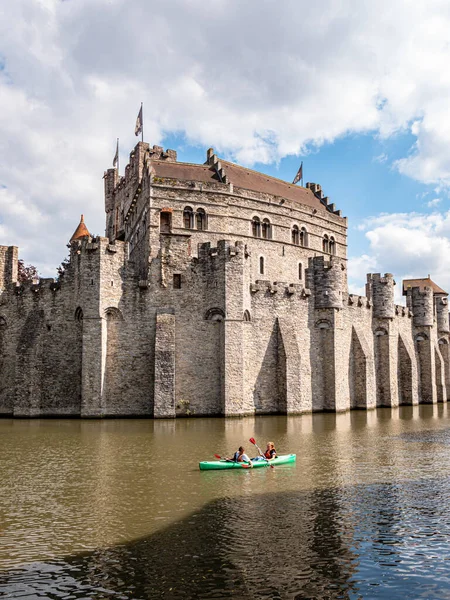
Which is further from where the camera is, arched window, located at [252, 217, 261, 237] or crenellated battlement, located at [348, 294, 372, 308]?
arched window, located at [252, 217, 261, 237]

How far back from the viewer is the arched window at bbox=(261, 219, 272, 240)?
44719 mm

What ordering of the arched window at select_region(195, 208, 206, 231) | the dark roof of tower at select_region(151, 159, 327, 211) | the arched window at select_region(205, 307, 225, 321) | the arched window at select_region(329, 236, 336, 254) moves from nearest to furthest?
the arched window at select_region(205, 307, 225, 321), the arched window at select_region(195, 208, 206, 231), the dark roof of tower at select_region(151, 159, 327, 211), the arched window at select_region(329, 236, 336, 254)

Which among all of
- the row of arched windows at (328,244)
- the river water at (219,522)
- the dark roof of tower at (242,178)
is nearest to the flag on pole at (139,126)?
the dark roof of tower at (242,178)

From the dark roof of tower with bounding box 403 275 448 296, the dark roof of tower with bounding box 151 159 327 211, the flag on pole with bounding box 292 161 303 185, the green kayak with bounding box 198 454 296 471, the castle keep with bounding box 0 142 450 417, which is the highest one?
the flag on pole with bounding box 292 161 303 185

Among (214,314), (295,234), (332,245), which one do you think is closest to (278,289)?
(214,314)

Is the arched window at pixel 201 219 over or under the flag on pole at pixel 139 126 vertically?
under

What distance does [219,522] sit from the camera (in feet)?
33.4

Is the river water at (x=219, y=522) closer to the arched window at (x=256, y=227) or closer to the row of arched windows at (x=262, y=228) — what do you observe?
the arched window at (x=256, y=227)

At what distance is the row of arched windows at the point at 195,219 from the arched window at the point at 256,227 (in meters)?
4.65

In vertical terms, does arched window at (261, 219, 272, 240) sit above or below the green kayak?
above

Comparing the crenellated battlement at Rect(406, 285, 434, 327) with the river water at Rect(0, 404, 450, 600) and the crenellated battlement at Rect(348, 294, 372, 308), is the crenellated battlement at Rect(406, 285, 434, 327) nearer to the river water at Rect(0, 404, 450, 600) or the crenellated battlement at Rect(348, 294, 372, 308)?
the crenellated battlement at Rect(348, 294, 372, 308)

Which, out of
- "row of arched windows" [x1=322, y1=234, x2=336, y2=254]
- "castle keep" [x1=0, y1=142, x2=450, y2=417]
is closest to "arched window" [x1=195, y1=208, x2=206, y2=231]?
"castle keep" [x1=0, y1=142, x2=450, y2=417]

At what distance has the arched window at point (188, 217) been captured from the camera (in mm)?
40562

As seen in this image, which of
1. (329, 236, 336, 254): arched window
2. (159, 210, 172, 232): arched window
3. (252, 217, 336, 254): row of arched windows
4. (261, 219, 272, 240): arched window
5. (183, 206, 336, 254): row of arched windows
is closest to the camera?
(159, 210, 172, 232): arched window
